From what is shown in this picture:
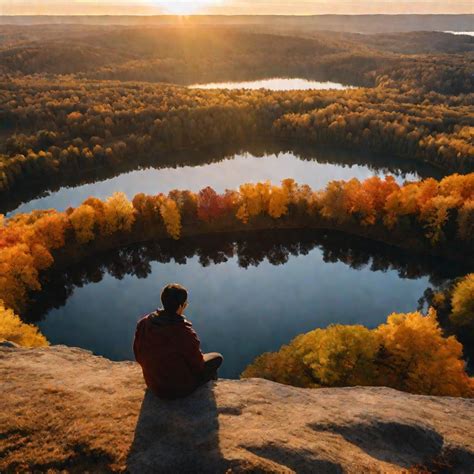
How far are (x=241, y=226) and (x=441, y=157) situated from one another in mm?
64550

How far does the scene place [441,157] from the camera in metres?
106

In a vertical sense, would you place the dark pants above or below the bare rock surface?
above

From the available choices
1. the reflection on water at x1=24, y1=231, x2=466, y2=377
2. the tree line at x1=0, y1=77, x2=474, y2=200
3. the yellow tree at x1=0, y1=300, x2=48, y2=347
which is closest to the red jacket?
the yellow tree at x1=0, y1=300, x2=48, y2=347

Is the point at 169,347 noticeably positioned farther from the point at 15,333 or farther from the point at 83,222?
the point at 83,222

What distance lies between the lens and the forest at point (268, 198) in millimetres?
35625

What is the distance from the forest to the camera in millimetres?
35625

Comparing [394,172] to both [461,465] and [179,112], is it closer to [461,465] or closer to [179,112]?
[179,112]

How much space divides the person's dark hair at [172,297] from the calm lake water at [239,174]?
84726 millimetres

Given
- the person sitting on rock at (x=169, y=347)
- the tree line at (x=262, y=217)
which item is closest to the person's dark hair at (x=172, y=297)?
the person sitting on rock at (x=169, y=347)

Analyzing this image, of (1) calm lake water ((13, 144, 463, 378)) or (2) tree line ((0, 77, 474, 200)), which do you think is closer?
(1) calm lake water ((13, 144, 463, 378))

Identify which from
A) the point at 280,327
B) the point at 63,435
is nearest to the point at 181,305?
the point at 63,435

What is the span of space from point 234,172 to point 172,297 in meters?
101

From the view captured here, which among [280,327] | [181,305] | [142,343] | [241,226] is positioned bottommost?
[280,327]

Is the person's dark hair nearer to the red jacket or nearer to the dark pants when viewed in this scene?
the red jacket
